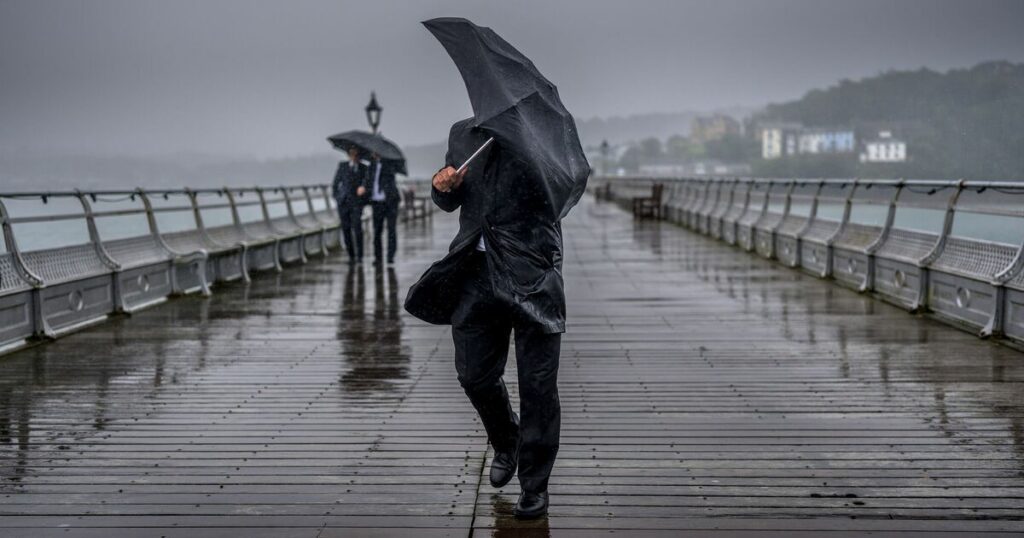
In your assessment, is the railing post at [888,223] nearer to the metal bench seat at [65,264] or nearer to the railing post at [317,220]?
the metal bench seat at [65,264]

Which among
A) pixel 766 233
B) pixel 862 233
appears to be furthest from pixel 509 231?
pixel 766 233

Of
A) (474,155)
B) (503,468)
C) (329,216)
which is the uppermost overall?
(474,155)

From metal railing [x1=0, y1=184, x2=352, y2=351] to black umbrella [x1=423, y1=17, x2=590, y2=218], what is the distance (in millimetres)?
6391

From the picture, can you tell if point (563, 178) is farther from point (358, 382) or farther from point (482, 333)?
point (358, 382)

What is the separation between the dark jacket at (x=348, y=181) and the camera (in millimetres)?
17938

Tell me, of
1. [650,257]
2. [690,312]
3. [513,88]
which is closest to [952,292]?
[690,312]

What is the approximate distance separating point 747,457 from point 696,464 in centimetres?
35

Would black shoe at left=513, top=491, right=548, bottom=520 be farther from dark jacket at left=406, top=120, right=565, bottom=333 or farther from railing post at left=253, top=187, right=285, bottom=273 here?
railing post at left=253, top=187, right=285, bottom=273

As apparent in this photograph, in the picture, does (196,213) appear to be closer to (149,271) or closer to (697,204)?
(149,271)

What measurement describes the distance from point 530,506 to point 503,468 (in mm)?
442

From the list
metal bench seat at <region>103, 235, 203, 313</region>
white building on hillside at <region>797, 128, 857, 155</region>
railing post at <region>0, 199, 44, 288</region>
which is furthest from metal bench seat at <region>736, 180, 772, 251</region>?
white building on hillside at <region>797, 128, 857, 155</region>

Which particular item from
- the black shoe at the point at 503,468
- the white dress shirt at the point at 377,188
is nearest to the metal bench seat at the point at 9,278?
the black shoe at the point at 503,468

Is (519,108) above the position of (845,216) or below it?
above

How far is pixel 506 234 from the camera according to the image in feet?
15.0
